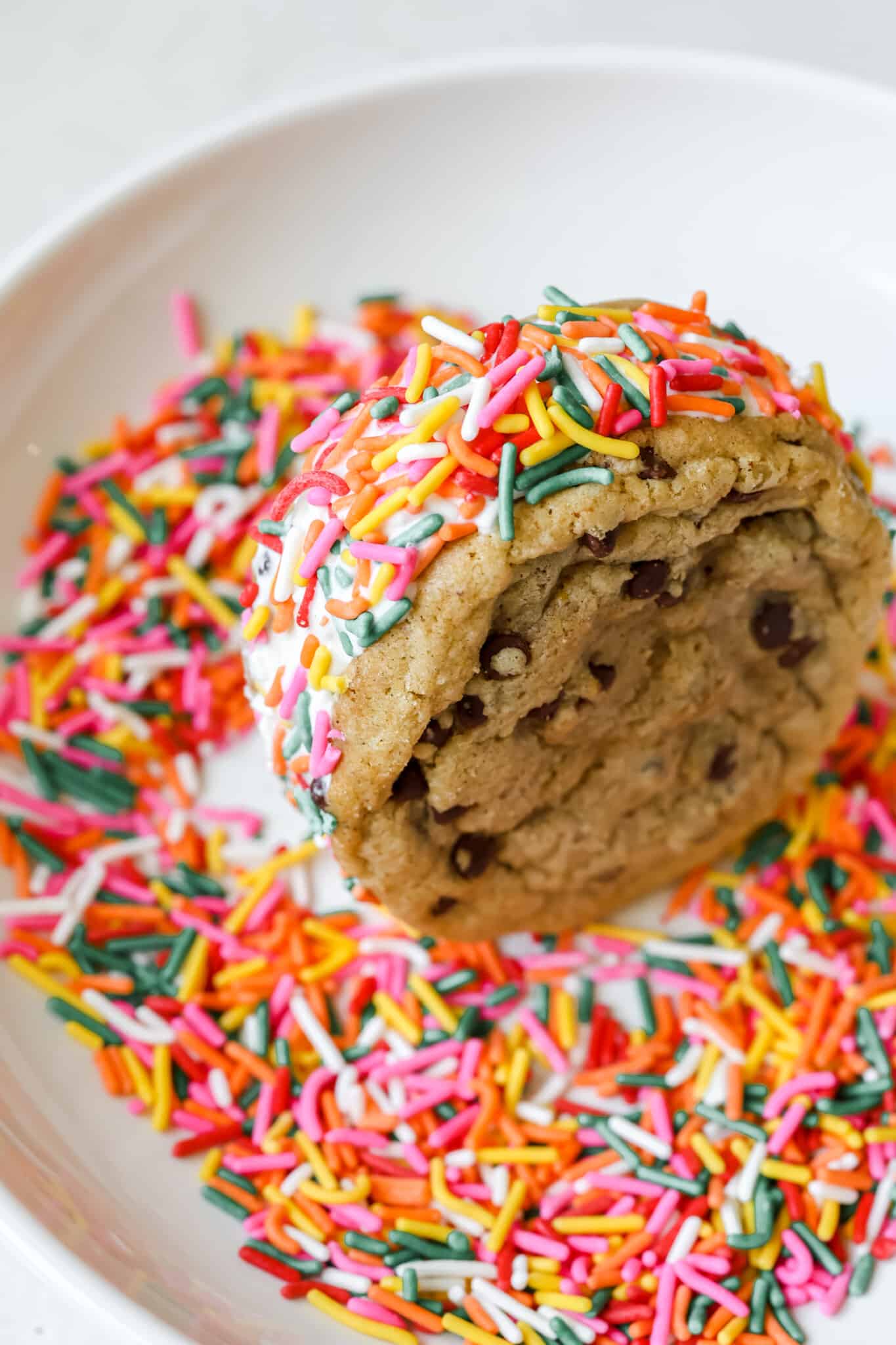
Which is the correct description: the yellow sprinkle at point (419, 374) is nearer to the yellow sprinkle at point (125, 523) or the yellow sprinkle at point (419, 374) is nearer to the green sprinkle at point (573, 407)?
the green sprinkle at point (573, 407)

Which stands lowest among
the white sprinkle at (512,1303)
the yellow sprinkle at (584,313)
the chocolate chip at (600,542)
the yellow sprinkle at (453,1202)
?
the white sprinkle at (512,1303)

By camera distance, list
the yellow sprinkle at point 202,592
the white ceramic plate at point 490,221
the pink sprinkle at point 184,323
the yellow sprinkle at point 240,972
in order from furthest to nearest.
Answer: the pink sprinkle at point 184,323 < the white ceramic plate at point 490,221 < the yellow sprinkle at point 202,592 < the yellow sprinkle at point 240,972

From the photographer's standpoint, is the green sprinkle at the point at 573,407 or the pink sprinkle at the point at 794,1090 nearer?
the green sprinkle at the point at 573,407

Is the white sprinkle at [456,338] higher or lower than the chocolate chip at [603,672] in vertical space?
higher

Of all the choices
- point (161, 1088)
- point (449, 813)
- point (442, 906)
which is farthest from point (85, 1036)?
point (449, 813)

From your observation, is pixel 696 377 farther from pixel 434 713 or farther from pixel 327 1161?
pixel 327 1161

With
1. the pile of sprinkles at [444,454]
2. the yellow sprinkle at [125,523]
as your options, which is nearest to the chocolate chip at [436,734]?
the pile of sprinkles at [444,454]

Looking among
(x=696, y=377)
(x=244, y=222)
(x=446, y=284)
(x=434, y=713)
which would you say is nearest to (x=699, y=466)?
(x=696, y=377)

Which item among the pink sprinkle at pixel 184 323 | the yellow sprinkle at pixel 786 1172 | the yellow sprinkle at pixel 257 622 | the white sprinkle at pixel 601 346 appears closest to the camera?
the white sprinkle at pixel 601 346
